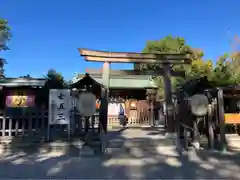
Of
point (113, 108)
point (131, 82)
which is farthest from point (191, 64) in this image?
point (131, 82)

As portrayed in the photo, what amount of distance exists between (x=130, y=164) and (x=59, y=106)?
3.62m

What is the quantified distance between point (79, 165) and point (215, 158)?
13.6ft

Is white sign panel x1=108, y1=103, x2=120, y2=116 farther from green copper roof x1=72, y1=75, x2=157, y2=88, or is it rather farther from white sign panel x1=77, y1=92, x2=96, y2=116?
white sign panel x1=77, y1=92, x2=96, y2=116

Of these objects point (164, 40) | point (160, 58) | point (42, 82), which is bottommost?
point (42, 82)

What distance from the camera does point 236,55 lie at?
25.6 m

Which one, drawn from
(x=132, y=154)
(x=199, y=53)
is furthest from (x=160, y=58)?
(x=199, y=53)

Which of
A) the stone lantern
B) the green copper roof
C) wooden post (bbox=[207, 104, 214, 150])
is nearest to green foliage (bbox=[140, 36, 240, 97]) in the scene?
the stone lantern

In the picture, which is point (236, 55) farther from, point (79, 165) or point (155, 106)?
point (79, 165)

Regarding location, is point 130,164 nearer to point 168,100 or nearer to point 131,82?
point 168,100

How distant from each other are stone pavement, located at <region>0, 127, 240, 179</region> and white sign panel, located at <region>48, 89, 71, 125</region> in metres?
1.20

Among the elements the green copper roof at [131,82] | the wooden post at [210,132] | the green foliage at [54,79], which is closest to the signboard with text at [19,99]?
the green foliage at [54,79]

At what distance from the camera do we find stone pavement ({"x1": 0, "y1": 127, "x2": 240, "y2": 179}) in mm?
5652

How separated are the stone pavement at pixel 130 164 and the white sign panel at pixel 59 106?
1202mm

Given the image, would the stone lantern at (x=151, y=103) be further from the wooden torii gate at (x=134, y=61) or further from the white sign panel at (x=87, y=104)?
the white sign panel at (x=87, y=104)
